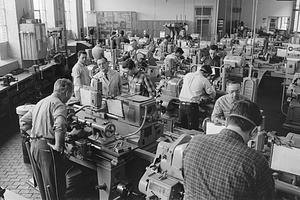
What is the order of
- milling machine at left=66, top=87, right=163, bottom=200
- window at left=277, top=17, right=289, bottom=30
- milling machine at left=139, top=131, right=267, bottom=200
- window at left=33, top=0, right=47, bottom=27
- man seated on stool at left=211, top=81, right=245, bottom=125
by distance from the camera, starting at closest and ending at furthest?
milling machine at left=139, top=131, right=267, bottom=200 → milling machine at left=66, top=87, right=163, bottom=200 → man seated on stool at left=211, top=81, right=245, bottom=125 → window at left=33, top=0, right=47, bottom=27 → window at left=277, top=17, right=289, bottom=30

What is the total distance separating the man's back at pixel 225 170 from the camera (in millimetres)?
1632

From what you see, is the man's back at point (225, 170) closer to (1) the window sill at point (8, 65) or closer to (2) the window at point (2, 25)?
(1) the window sill at point (8, 65)

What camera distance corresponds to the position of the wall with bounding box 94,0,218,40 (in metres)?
13.8

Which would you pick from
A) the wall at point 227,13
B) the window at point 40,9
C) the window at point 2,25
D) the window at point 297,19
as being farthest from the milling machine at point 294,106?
the window at point 297,19

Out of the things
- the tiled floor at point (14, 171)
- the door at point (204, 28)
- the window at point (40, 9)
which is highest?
the window at point (40, 9)

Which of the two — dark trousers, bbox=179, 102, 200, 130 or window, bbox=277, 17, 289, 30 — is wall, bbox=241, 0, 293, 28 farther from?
dark trousers, bbox=179, 102, 200, 130

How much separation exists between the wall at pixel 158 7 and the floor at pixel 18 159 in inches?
275

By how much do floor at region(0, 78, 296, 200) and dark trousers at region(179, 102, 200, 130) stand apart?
188 cm

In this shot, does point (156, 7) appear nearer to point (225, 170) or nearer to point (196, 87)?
point (196, 87)

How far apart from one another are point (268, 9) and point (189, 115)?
11.8 m

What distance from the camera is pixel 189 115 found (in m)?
4.95

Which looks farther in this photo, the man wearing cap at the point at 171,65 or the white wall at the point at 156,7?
the white wall at the point at 156,7

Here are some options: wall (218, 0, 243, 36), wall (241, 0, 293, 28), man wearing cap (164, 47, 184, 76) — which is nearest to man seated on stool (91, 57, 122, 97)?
man wearing cap (164, 47, 184, 76)

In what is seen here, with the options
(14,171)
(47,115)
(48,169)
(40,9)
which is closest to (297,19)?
(40,9)
